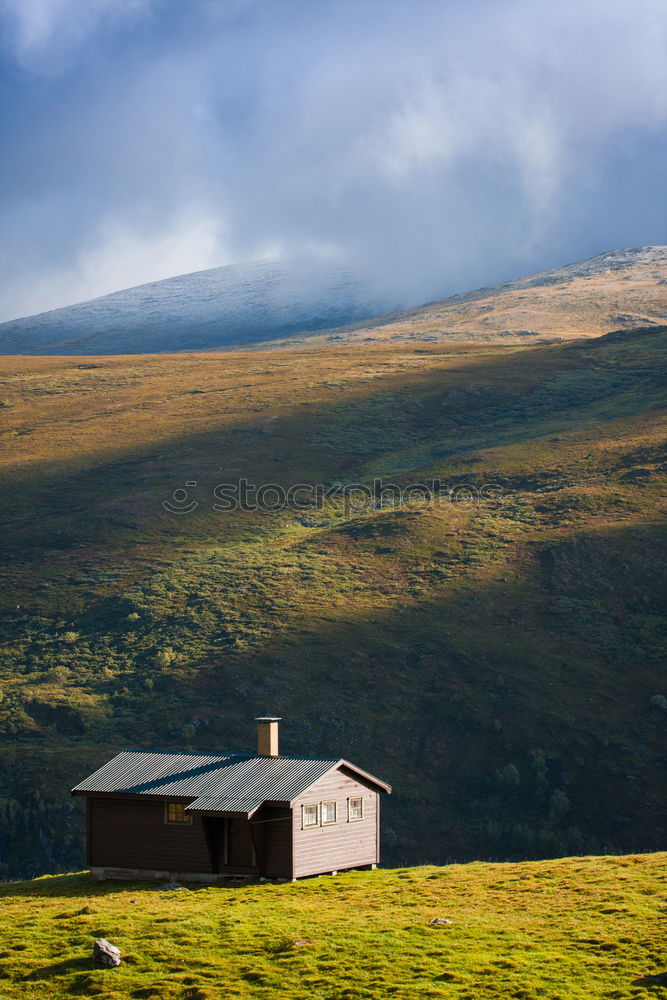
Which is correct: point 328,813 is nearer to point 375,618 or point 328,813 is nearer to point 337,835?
point 337,835

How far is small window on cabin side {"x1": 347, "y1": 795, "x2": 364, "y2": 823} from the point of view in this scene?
3334cm

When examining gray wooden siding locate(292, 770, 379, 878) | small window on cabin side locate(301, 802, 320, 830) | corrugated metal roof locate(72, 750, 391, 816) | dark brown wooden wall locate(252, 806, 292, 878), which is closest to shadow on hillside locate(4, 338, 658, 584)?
corrugated metal roof locate(72, 750, 391, 816)

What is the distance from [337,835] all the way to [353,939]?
25.2 ft

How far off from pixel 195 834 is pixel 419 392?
4451 inches

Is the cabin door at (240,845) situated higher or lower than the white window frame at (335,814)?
lower

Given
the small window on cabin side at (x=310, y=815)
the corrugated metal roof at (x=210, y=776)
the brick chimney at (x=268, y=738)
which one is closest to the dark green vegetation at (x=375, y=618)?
the corrugated metal roof at (x=210, y=776)

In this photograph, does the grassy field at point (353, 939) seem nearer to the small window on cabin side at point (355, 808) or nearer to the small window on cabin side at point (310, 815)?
the small window on cabin side at point (310, 815)

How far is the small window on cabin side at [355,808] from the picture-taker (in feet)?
109

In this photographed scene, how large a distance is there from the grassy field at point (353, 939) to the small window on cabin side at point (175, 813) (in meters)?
2.19

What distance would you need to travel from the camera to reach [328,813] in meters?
32.6

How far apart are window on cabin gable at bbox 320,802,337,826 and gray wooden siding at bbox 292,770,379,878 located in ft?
0.45

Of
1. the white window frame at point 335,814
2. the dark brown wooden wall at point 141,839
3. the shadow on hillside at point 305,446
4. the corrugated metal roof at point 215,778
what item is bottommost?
the dark brown wooden wall at point 141,839

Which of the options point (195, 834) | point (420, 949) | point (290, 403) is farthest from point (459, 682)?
point (290, 403)

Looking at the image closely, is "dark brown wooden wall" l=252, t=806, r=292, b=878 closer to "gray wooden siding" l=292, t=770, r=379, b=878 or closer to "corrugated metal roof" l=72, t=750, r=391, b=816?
"gray wooden siding" l=292, t=770, r=379, b=878
